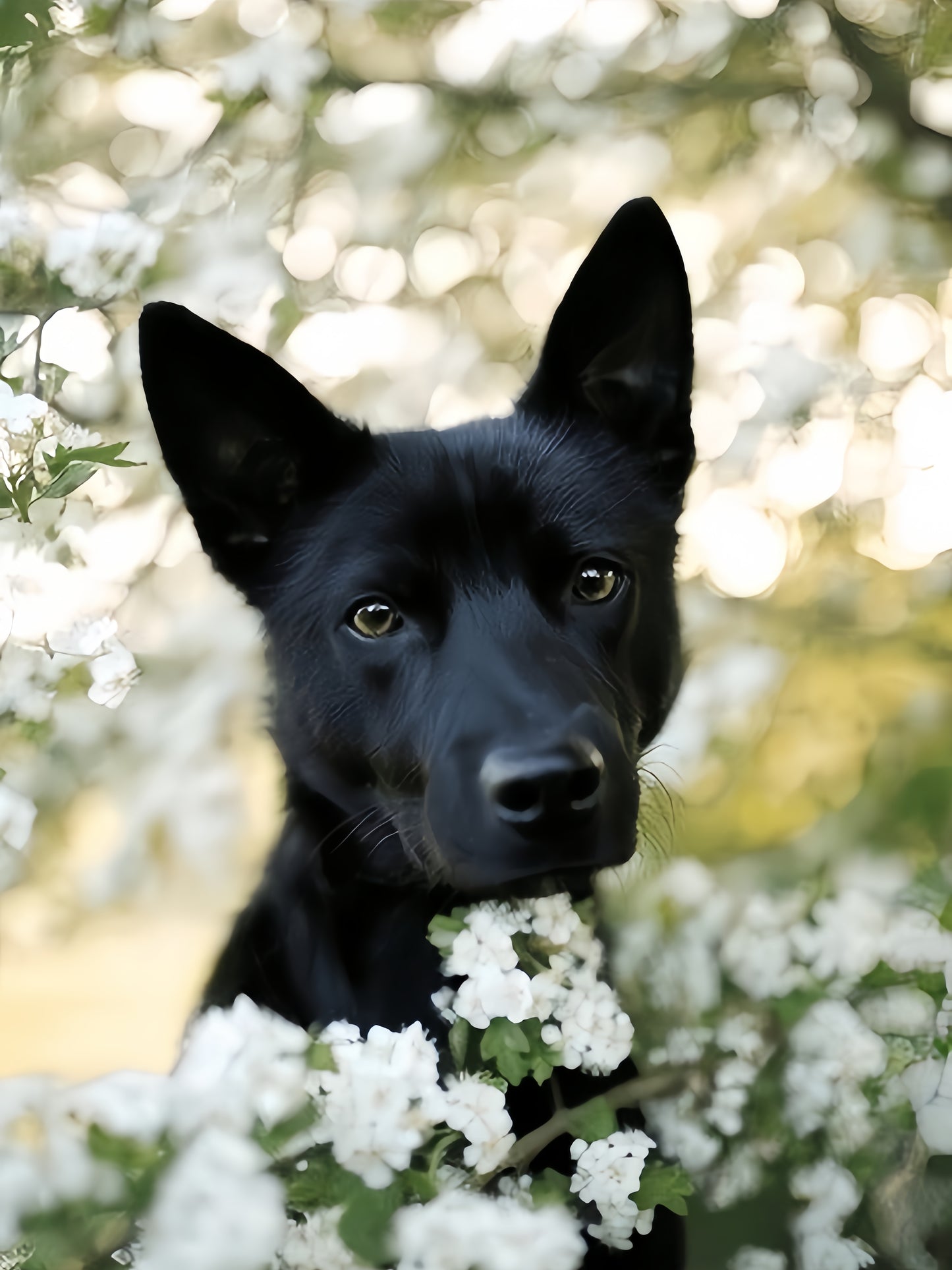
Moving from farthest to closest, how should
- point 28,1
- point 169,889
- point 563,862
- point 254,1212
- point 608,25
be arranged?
point 608,25, point 169,889, point 28,1, point 563,862, point 254,1212

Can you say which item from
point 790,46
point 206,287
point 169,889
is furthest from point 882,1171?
point 790,46

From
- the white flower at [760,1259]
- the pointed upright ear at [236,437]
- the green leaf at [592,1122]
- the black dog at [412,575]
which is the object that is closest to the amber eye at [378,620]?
the black dog at [412,575]

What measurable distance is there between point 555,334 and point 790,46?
762 mm

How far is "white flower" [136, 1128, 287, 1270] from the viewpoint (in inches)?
30.9

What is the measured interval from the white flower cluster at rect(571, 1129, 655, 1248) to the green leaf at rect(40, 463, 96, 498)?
2.22ft

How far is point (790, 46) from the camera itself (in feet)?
5.25

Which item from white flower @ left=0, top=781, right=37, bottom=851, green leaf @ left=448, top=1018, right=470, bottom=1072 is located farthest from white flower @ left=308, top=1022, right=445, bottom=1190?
white flower @ left=0, top=781, right=37, bottom=851

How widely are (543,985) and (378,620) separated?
0.39 meters

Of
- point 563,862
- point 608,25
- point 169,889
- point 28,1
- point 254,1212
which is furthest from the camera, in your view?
point 608,25

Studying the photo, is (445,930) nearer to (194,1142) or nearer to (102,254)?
(194,1142)

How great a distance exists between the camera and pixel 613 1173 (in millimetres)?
950

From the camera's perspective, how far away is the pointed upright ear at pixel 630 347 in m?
1.09

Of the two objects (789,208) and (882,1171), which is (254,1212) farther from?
(789,208)

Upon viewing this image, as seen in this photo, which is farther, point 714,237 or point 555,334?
point 714,237
